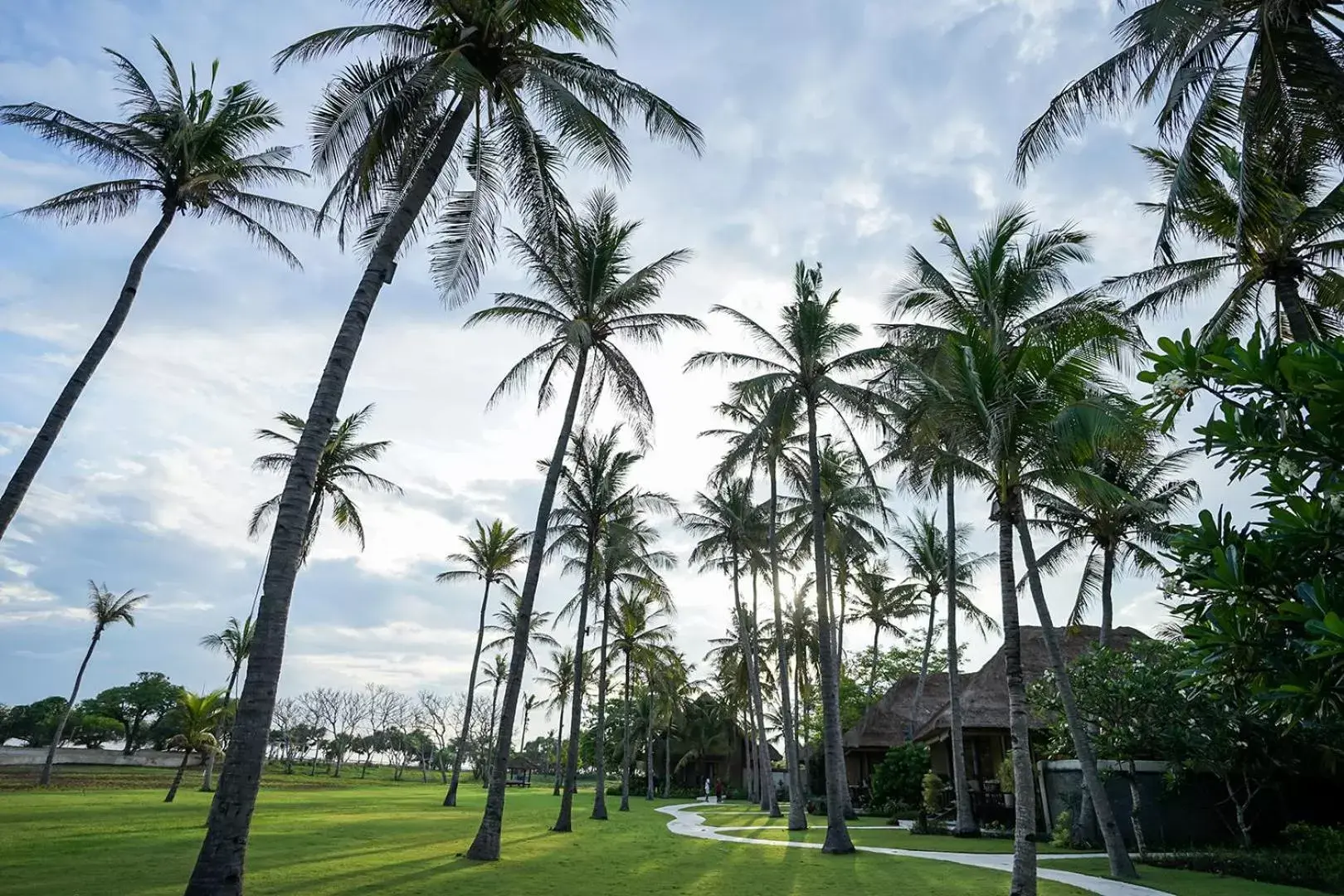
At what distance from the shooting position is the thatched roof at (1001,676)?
23953 mm

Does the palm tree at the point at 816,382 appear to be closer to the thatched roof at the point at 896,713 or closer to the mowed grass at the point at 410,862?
the mowed grass at the point at 410,862

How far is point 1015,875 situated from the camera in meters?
9.09

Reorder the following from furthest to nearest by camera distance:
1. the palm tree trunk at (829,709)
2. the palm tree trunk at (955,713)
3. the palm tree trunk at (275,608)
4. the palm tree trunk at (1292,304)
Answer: the palm tree trunk at (955,713) → the palm tree trunk at (829,709) → the palm tree trunk at (1292,304) → the palm tree trunk at (275,608)

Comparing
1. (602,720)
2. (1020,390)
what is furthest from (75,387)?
(602,720)

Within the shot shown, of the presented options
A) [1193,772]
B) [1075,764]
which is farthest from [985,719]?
[1193,772]

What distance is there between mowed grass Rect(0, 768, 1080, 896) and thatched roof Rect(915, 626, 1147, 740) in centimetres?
1074

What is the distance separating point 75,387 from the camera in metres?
11.5

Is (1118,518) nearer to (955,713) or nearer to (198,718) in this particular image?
(955,713)

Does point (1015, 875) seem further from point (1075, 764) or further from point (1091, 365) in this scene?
point (1075, 764)

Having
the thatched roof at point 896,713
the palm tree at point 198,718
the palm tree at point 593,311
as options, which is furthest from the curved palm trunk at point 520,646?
the thatched roof at point 896,713

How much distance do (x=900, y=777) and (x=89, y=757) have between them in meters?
54.3

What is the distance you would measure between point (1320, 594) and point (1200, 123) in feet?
27.6

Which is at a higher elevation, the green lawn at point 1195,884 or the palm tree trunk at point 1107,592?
the palm tree trunk at point 1107,592

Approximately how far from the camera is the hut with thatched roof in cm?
2386
